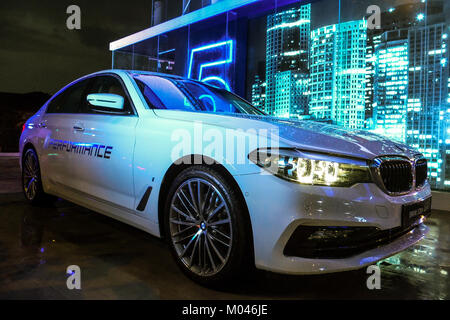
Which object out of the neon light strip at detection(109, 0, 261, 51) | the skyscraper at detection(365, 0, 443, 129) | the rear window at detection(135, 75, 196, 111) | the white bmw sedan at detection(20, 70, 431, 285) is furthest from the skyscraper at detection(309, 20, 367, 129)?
the rear window at detection(135, 75, 196, 111)

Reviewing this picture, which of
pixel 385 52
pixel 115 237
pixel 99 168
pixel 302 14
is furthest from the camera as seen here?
pixel 302 14

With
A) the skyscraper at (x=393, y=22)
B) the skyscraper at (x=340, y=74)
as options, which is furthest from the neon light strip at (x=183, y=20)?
the skyscraper at (x=393, y=22)

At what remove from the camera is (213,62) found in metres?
10.2

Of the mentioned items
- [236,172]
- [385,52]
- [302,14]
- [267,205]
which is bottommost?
[267,205]

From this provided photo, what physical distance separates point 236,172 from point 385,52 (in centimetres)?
608

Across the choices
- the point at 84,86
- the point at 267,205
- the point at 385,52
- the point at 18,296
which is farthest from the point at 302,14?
the point at 18,296

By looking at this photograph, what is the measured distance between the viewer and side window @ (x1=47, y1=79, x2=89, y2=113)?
155 inches

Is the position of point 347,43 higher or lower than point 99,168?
higher

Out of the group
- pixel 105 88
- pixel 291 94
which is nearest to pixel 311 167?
pixel 105 88

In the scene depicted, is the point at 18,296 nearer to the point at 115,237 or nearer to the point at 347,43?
the point at 115,237

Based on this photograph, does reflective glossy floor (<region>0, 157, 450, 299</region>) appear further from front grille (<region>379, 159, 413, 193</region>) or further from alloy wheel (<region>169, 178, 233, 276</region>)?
front grille (<region>379, 159, 413, 193</region>)

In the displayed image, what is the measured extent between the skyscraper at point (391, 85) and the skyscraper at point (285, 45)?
1.73m

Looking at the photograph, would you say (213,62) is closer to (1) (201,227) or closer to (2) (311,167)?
(1) (201,227)

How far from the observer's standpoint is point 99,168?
124 inches
